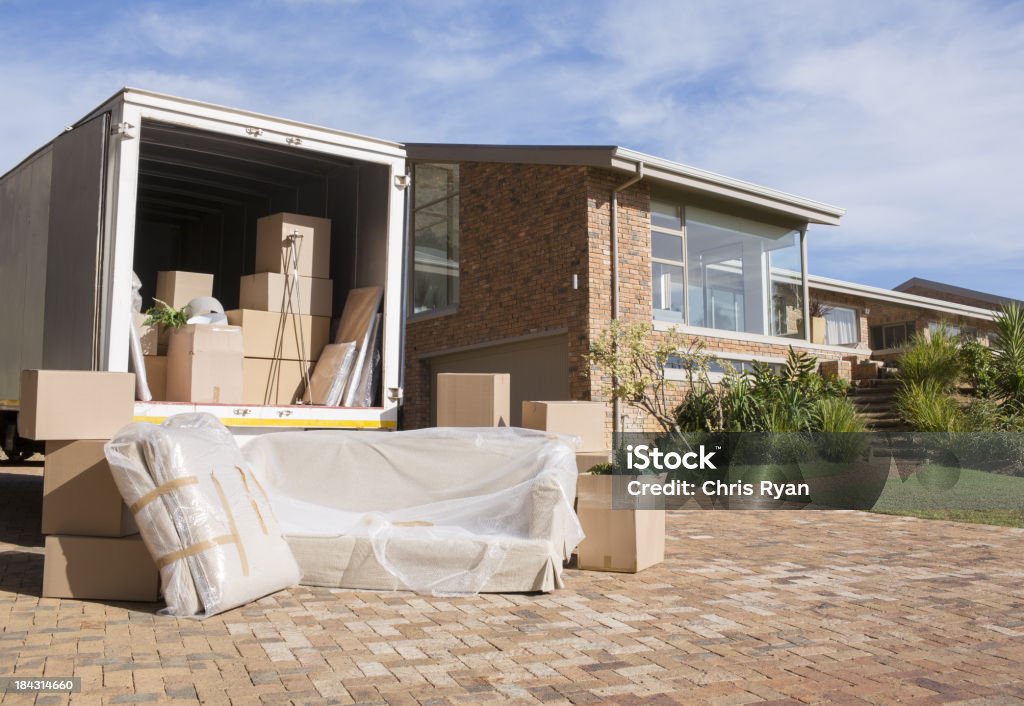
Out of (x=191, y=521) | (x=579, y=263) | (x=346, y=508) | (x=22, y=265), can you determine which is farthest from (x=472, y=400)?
(x=579, y=263)

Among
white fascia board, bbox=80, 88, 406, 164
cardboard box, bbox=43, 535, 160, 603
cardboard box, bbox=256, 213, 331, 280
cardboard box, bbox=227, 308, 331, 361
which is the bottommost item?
cardboard box, bbox=43, 535, 160, 603

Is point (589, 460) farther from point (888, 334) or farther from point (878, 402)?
point (888, 334)

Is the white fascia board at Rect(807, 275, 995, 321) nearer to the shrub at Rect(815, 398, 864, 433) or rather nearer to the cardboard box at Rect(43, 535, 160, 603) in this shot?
the shrub at Rect(815, 398, 864, 433)

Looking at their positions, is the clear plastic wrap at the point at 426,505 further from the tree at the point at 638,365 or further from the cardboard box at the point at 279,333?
the tree at the point at 638,365

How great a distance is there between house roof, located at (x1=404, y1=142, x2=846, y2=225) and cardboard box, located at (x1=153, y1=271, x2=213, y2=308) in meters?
6.50

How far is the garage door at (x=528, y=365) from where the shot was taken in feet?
43.4

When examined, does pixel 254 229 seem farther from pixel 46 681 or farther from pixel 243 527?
pixel 46 681

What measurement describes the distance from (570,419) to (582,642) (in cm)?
293

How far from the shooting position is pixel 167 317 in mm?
7152

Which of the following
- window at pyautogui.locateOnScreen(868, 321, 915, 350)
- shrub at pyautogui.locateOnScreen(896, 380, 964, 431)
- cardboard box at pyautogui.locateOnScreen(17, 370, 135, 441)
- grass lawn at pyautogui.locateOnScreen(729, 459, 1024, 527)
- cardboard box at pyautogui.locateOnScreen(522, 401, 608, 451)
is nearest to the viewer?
cardboard box at pyautogui.locateOnScreen(17, 370, 135, 441)

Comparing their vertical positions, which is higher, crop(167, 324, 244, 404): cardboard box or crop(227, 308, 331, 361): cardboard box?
crop(227, 308, 331, 361): cardboard box

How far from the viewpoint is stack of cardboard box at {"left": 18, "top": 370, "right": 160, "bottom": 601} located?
5156mm

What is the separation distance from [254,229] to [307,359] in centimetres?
192

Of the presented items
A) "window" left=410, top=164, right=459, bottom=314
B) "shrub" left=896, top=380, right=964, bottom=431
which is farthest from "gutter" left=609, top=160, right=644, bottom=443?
"shrub" left=896, top=380, right=964, bottom=431
